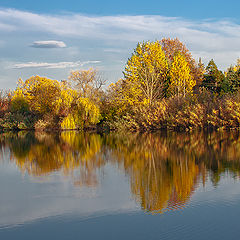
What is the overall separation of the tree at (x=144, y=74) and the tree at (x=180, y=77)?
4.58 ft

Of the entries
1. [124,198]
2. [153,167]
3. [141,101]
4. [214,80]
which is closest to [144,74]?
[141,101]

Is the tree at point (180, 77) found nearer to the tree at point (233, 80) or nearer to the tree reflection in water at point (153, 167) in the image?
the tree at point (233, 80)

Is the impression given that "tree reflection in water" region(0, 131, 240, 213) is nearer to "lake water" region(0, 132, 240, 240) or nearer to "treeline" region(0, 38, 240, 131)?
"lake water" region(0, 132, 240, 240)

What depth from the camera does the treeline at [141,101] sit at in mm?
33438

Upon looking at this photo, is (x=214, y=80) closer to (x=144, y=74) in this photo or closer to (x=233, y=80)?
(x=233, y=80)

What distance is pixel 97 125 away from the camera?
46719 mm

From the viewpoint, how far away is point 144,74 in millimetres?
40500

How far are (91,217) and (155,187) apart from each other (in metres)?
2.98

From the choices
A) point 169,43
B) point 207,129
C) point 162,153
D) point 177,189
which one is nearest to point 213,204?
point 177,189

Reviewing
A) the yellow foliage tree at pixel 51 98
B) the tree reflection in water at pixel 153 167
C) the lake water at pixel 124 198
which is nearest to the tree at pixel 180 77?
the yellow foliage tree at pixel 51 98

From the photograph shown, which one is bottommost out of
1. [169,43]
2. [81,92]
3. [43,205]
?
[43,205]

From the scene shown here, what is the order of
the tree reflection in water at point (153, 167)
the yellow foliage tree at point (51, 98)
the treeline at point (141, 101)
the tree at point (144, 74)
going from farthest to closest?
the yellow foliage tree at point (51, 98), the tree at point (144, 74), the treeline at point (141, 101), the tree reflection in water at point (153, 167)

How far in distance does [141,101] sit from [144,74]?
329cm

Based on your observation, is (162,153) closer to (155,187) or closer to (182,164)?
(182,164)
